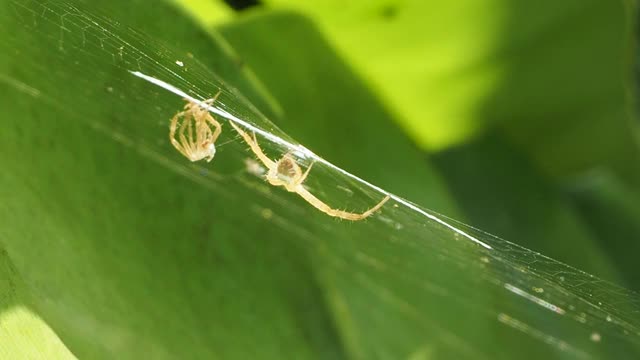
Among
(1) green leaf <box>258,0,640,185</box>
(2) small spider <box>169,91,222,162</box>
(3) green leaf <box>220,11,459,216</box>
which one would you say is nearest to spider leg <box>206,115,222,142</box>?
(2) small spider <box>169,91,222,162</box>

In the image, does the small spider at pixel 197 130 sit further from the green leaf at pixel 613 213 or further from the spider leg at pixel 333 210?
the green leaf at pixel 613 213

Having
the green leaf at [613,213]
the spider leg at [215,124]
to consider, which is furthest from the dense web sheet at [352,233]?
the green leaf at [613,213]

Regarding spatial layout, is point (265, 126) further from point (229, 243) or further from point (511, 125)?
point (511, 125)

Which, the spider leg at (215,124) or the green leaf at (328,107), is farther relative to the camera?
the green leaf at (328,107)

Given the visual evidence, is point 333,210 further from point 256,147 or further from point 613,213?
point 613,213

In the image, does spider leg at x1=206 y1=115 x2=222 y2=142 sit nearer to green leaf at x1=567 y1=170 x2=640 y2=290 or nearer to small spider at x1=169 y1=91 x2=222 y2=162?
small spider at x1=169 y1=91 x2=222 y2=162

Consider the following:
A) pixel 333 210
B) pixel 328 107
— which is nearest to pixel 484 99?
pixel 328 107

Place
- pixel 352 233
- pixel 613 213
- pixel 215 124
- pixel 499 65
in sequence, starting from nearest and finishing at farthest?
pixel 215 124, pixel 352 233, pixel 499 65, pixel 613 213

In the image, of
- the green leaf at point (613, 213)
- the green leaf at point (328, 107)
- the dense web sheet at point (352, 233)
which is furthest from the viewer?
the green leaf at point (613, 213)
